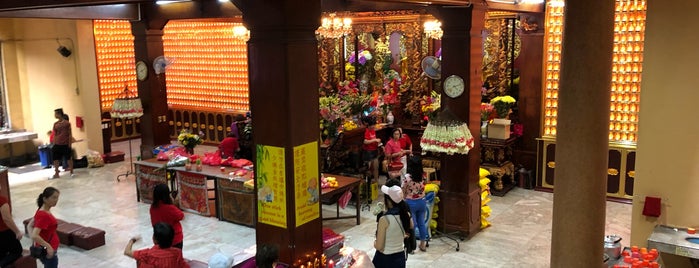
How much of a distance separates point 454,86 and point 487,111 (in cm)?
354

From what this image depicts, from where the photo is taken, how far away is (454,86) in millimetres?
9281

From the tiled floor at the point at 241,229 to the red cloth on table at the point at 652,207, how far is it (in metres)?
1.59

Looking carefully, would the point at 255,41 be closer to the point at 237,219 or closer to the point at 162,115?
the point at 237,219

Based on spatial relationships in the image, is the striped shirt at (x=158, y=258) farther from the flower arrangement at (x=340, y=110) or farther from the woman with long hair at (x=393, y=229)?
the flower arrangement at (x=340, y=110)

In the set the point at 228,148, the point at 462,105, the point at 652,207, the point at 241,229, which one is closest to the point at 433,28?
the point at 462,105

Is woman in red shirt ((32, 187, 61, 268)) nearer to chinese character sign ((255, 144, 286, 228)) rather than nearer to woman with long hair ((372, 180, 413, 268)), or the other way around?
chinese character sign ((255, 144, 286, 228))

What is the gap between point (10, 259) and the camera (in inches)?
275

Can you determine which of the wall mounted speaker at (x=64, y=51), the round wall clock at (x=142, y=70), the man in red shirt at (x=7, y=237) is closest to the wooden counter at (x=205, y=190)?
the round wall clock at (x=142, y=70)

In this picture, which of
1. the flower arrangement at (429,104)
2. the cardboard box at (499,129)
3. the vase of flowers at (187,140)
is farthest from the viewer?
the flower arrangement at (429,104)

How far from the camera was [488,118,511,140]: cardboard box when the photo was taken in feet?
40.0

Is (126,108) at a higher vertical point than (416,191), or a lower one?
higher

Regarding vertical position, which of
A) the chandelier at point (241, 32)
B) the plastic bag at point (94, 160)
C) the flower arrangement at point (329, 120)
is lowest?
the plastic bag at point (94, 160)

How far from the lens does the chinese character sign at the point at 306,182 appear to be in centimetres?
587

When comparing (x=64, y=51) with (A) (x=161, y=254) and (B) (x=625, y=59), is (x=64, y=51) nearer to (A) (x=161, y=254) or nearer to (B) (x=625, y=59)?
(A) (x=161, y=254)
